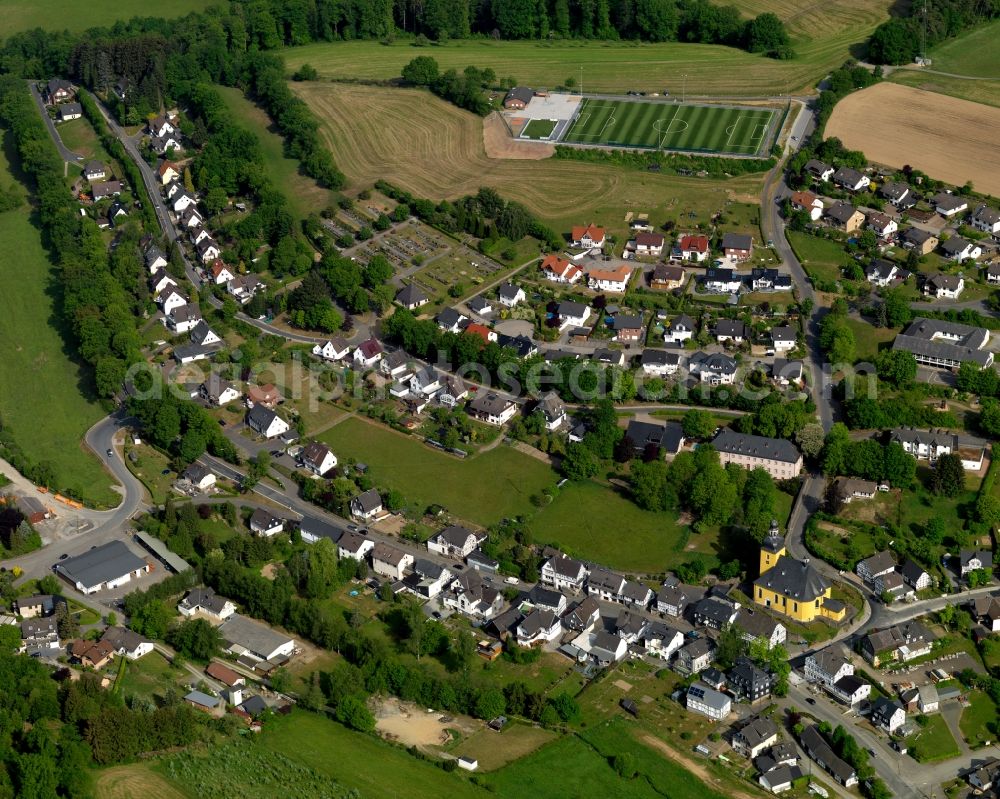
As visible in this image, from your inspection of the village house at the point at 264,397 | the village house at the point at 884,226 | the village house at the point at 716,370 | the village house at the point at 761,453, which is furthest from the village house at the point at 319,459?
the village house at the point at 884,226

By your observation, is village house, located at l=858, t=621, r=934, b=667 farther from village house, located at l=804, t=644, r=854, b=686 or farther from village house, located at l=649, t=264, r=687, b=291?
village house, located at l=649, t=264, r=687, b=291

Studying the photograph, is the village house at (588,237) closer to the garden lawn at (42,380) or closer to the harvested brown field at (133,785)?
the garden lawn at (42,380)

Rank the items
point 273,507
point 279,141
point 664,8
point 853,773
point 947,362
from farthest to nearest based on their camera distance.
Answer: point 664,8 → point 279,141 → point 947,362 → point 273,507 → point 853,773

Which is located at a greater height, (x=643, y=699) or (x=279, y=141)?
(x=279, y=141)

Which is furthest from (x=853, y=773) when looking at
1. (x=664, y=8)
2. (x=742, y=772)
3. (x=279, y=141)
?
(x=664, y=8)

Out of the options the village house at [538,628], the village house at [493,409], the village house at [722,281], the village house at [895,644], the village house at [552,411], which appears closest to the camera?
the village house at [895,644]

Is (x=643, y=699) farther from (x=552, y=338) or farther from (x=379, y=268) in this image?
(x=379, y=268)

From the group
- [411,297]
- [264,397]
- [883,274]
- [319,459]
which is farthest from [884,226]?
[264,397]
